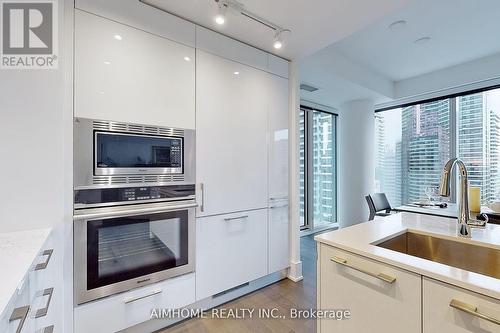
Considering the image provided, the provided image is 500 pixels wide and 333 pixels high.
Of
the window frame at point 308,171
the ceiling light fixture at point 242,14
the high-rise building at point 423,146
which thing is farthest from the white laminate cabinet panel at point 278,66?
the high-rise building at point 423,146

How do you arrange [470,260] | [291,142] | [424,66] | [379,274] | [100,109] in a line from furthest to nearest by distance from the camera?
[424,66] → [291,142] → [100,109] → [470,260] → [379,274]

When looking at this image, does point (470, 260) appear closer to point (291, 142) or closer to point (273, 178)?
point (273, 178)

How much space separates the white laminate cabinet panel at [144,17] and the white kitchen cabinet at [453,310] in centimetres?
215

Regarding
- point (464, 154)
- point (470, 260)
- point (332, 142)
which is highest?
point (332, 142)

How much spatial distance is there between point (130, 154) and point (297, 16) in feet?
5.56

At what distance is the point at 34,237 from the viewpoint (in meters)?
1.24

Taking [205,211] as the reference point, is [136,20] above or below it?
above

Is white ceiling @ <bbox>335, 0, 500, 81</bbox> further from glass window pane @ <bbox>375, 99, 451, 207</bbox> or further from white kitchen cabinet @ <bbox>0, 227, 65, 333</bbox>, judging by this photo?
white kitchen cabinet @ <bbox>0, 227, 65, 333</bbox>

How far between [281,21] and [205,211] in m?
1.73

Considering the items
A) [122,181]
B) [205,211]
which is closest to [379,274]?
[205,211]

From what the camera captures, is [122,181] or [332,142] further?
[332,142]

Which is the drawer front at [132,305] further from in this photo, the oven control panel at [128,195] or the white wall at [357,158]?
the white wall at [357,158]

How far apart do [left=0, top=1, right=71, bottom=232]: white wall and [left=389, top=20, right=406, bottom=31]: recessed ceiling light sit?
9.93 ft

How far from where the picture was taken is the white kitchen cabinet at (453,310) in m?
0.69
